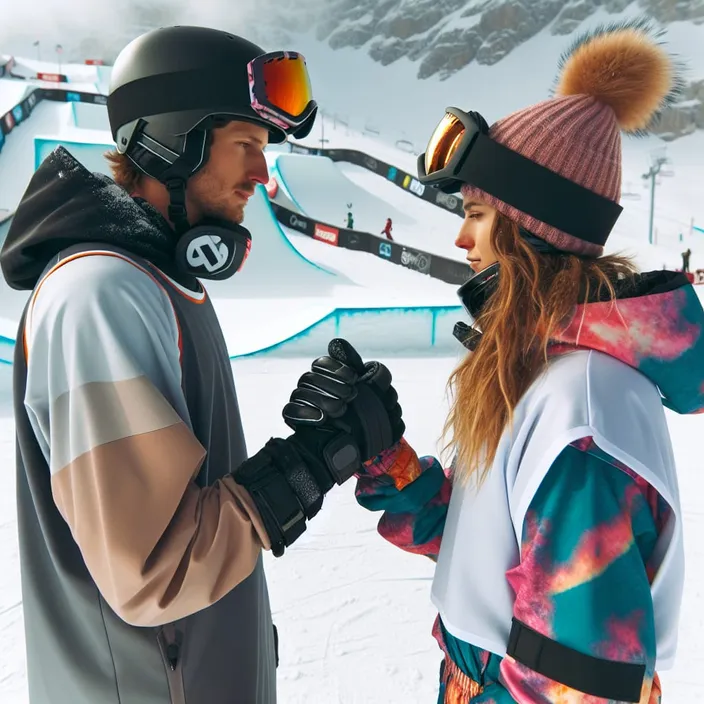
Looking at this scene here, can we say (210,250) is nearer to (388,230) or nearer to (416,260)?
(416,260)

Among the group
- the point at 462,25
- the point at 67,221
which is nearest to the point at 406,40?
the point at 462,25

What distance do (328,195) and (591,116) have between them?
21690 mm

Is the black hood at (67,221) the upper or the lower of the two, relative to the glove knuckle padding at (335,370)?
upper

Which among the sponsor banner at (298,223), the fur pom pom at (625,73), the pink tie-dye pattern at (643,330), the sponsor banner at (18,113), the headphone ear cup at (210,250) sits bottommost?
the sponsor banner at (298,223)

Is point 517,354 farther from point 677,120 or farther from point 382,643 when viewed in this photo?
point 677,120

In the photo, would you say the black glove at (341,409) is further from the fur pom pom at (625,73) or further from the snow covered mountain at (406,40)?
the snow covered mountain at (406,40)

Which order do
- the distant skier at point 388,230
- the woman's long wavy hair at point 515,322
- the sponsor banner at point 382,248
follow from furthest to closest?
1. the distant skier at point 388,230
2. the sponsor banner at point 382,248
3. the woman's long wavy hair at point 515,322

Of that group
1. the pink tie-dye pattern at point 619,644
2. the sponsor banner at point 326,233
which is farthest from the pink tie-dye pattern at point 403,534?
the sponsor banner at point 326,233

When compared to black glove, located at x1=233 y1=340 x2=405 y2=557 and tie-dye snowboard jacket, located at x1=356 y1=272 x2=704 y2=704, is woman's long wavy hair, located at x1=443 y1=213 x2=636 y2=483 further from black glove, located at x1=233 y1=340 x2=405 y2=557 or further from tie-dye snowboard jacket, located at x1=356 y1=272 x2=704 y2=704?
Answer: black glove, located at x1=233 y1=340 x2=405 y2=557

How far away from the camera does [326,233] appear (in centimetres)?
1742

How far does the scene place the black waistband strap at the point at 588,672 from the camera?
102 centimetres

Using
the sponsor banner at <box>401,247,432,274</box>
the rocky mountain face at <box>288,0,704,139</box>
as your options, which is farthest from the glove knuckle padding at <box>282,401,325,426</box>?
the rocky mountain face at <box>288,0,704,139</box>

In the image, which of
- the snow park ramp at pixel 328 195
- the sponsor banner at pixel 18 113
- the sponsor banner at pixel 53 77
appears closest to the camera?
the snow park ramp at pixel 328 195

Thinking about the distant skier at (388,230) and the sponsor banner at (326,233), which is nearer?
the sponsor banner at (326,233)
